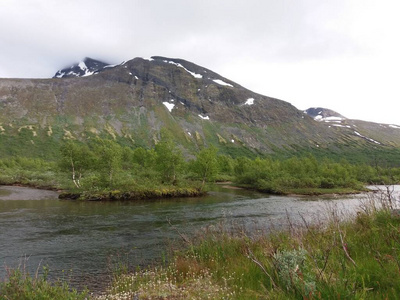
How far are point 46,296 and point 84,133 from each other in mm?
168685

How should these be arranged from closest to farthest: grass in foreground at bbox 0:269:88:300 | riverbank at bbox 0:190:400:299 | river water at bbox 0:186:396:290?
riverbank at bbox 0:190:400:299
grass in foreground at bbox 0:269:88:300
river water at bbox 0:186:396:290

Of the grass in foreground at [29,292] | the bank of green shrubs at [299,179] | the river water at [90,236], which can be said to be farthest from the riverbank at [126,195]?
the grass in foreground at [29,292]

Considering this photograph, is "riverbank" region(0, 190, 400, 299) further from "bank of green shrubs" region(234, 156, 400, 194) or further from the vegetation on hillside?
"bank of green shrubs" region(234, 156, 400, 194)

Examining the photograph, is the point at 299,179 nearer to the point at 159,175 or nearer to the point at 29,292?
the point at 159,175

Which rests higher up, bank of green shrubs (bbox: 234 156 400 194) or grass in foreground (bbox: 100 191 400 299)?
grass in foreground (bbox: 100 191 400 299)

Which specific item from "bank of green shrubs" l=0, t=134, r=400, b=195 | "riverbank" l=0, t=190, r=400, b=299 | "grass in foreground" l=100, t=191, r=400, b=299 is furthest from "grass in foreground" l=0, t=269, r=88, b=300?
"bank of green shrubs" l=0, t=134, r=400, b=195

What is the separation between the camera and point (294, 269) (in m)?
4.58

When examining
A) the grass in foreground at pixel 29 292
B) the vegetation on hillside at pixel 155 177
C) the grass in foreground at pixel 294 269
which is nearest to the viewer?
the grass in foreground at pixel 294 269

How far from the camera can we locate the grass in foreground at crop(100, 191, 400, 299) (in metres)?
4.16

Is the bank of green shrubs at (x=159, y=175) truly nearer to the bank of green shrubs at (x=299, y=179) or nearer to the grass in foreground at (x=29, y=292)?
the bank of green shrubs at (x=299, y=179)

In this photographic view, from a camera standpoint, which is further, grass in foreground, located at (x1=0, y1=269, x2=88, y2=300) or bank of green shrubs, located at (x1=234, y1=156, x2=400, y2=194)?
bank of green shrubs, located at (x1=234, y1=156, x2=400, y2=194)

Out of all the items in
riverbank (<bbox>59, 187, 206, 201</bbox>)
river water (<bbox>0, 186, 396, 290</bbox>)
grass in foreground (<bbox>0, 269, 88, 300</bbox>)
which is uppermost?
grass in foreground (<bbox>0, 269, 88, 300</bbox>)

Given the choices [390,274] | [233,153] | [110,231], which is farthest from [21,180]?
[233,153]

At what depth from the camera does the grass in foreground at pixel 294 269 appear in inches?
164
